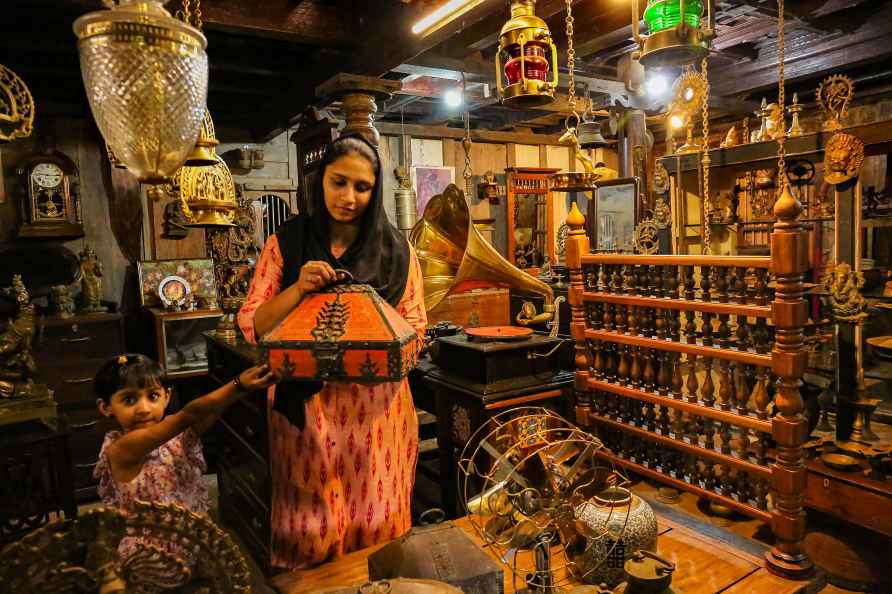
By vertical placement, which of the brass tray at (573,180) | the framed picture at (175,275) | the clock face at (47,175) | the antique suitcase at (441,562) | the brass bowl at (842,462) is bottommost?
the brass bowl at (842,462)

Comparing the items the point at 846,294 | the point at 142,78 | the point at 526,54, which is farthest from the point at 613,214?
the point at 142,78

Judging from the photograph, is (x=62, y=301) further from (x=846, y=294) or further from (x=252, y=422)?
(x=846, y=294)

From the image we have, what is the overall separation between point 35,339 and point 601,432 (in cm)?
431

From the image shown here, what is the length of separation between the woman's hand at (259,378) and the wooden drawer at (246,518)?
1.31 meters

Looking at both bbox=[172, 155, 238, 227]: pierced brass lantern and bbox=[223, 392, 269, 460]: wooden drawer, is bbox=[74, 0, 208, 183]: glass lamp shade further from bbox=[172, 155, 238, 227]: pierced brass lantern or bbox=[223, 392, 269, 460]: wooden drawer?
bbox=[172, 155, 238, 227]: pierced brass lantern

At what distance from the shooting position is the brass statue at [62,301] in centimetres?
494

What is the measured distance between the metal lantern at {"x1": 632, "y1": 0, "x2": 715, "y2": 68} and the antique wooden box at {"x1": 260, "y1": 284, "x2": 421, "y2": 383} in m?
1.24

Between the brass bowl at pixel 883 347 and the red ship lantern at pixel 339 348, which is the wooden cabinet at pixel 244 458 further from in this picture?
the brass bowl at pixel 883 347

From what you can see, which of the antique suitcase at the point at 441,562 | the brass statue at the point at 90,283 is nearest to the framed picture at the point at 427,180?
the brass statue at the point at 90,283

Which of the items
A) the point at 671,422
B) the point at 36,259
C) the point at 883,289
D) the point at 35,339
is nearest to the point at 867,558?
the point at 671,422

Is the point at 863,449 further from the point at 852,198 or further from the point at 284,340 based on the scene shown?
the point at 284,340

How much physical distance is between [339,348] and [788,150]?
4436 mm

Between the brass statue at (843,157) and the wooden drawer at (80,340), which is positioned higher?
the brass statue at (843,157)

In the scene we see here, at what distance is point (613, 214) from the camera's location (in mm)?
7512
